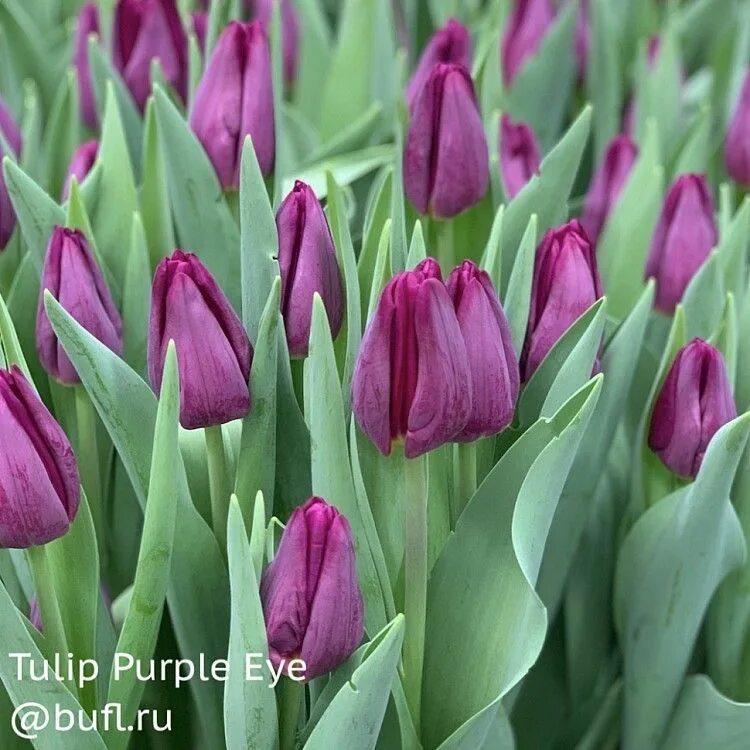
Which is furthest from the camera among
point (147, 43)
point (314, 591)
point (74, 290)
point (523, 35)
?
point (523, 35)

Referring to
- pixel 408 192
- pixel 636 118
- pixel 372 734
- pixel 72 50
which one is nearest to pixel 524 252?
pixel 408 192

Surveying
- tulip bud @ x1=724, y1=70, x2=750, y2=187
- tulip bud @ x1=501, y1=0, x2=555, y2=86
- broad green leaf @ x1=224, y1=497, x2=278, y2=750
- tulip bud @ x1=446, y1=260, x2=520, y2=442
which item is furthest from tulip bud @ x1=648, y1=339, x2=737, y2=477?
tulip bud @ x1=501, y1=0, x2=555, y2=86

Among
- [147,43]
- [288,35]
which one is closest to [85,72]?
[147,43]

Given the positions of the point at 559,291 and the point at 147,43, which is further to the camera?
the point at 147,43

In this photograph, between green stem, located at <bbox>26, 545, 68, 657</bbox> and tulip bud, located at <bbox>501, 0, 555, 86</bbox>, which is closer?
green stem, located at <bbox>26, 545, 68, 657</bbox>

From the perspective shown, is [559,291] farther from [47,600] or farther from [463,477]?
[47,600]

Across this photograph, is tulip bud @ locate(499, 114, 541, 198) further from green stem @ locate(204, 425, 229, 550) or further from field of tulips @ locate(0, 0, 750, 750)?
green stem @ locate(204, 425, 229, 550)
